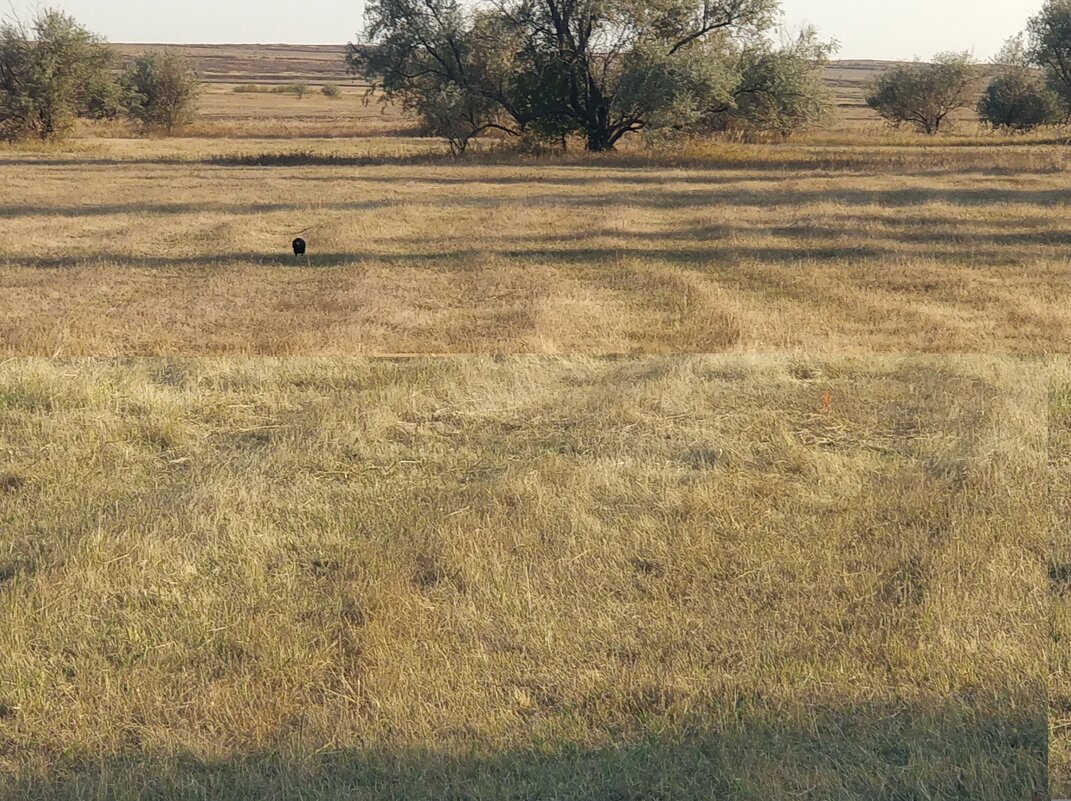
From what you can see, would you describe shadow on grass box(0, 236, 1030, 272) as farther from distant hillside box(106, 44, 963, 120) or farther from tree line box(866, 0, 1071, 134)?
distant hillside box(106, 44, 963, 120)

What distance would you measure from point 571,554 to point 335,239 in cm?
1177

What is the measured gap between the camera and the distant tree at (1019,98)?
48.1 m

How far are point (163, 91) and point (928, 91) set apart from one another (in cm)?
3688

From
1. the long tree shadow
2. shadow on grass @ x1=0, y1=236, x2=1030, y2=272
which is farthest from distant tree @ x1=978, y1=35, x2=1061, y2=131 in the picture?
shadow on grass @ x1=0, y1=236, x2=1030, y2=272

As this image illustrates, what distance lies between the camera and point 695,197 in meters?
22.5

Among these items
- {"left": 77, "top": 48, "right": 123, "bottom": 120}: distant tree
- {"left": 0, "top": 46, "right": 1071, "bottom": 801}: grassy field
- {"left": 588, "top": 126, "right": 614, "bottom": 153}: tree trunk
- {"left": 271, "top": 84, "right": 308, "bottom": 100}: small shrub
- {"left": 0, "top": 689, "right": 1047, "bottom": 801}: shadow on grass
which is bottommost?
{"left": 0, "top": 689, "right": 1047, "bottom": 801}: shadow on grass

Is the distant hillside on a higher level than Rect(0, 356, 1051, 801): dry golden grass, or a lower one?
higher

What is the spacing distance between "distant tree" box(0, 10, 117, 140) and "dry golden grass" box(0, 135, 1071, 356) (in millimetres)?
15217

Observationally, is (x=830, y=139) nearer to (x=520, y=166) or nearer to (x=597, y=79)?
(x=597, y=79)

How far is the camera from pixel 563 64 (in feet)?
117

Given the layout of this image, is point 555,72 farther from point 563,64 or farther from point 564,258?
point 564,258

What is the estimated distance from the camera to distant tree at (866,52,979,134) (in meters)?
52.0

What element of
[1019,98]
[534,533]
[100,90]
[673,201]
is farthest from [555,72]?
[534,533]

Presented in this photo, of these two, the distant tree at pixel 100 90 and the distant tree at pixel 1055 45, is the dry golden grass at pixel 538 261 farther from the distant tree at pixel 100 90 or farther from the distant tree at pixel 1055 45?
the distant tree at pixel 1055 45
